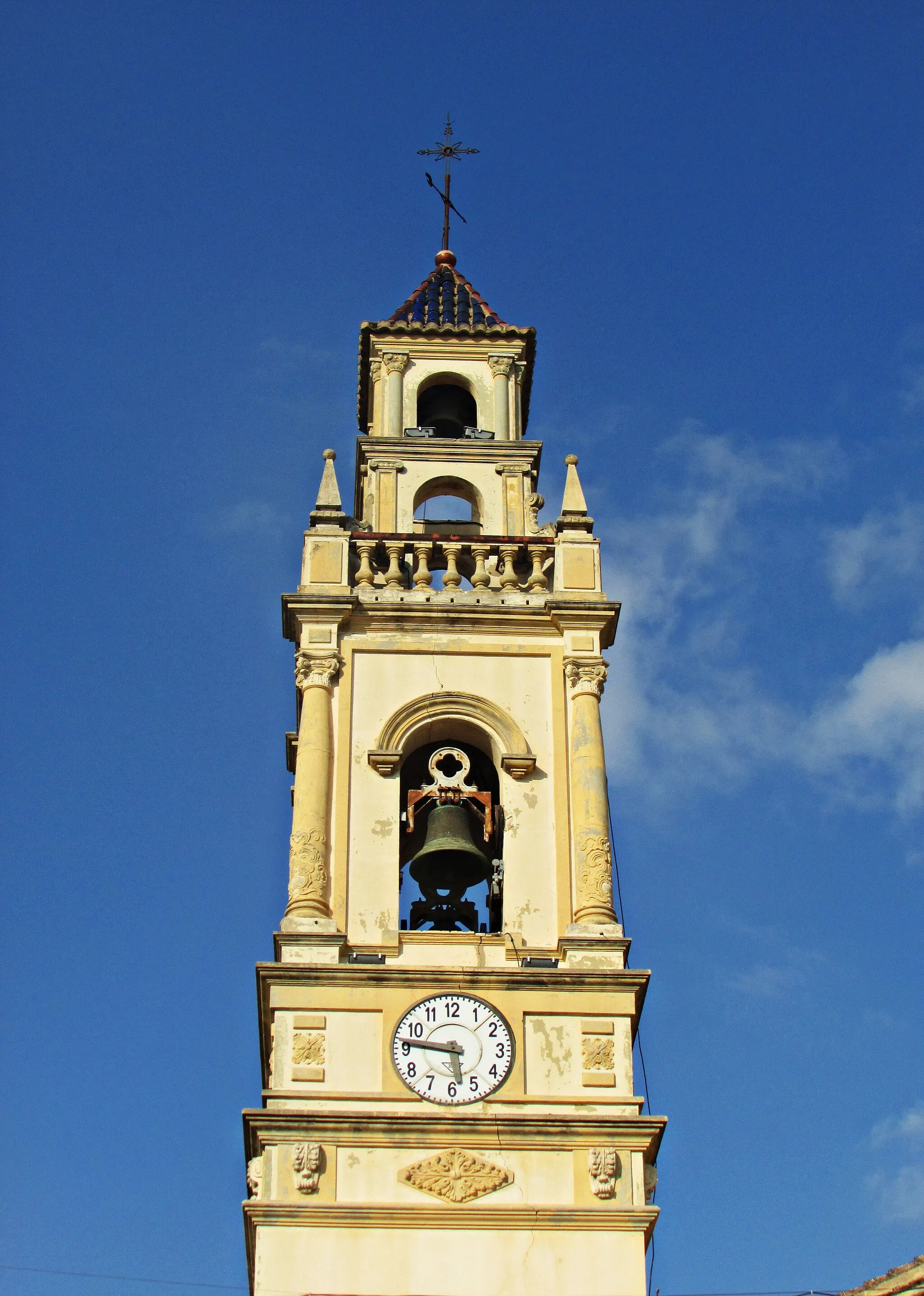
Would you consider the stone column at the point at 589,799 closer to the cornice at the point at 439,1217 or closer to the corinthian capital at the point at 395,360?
the cornice at the point at 439,1217

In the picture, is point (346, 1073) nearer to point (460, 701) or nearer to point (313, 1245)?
point (313, 1245)

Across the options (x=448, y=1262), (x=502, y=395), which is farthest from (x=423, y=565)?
(x=448, y=1262)

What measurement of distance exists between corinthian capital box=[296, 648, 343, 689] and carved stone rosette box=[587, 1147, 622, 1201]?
6792 millimetres

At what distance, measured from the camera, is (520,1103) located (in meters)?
25.0

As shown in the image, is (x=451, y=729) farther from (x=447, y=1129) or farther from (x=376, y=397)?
(x=376, y=397)

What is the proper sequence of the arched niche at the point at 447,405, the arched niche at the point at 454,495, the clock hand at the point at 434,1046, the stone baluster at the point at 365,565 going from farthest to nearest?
the arched niche at the point at 447,405
the arched niche at the point at 454,495
the stone baluster at the point at 365,565
the clock hand at the point at 434,1046

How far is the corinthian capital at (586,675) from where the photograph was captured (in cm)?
2853

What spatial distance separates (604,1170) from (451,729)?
6.26 m

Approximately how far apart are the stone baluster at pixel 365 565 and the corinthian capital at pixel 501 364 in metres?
4.26

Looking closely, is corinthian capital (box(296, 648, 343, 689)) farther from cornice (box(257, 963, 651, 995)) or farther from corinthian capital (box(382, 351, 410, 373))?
corinthian capital (box(382, 351, 410, 373))

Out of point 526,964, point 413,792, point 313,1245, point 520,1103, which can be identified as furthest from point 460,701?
point 313,1245

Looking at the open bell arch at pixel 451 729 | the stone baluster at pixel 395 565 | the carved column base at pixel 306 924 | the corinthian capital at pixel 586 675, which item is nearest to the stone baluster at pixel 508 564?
the stone baluster at pixel 395 565

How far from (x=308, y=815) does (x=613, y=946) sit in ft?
12.5

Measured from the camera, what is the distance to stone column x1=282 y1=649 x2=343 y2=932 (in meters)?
26.4
